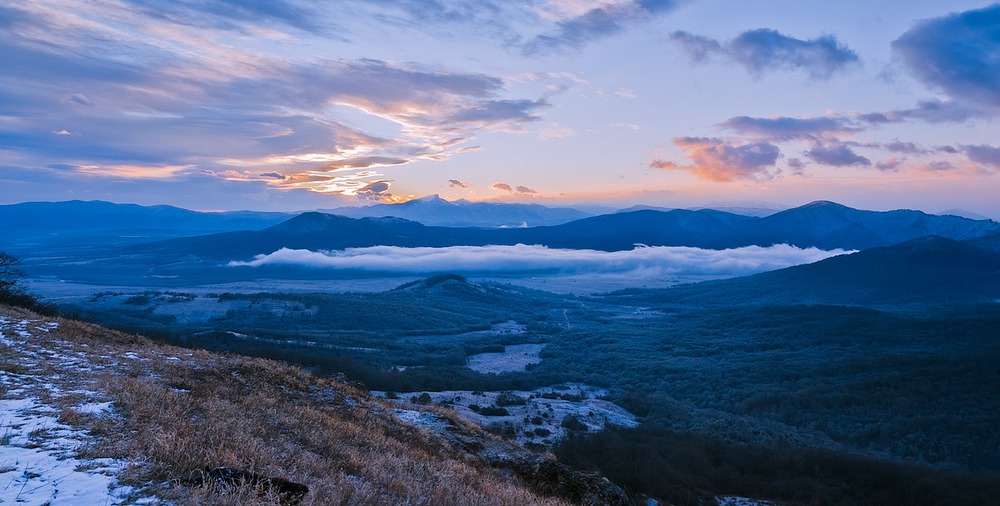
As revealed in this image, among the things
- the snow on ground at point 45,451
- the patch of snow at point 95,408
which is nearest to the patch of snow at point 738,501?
the patch of snow at point 95,408

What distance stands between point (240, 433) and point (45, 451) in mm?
2217

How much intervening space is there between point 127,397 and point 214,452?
3.71 meters

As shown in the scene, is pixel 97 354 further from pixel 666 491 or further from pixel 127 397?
pixel 666 491

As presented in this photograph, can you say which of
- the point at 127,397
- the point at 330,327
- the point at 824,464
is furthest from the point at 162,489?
the point at 330,327

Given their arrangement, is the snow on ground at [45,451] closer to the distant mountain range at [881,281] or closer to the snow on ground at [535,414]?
the snow on ground at [535,414]

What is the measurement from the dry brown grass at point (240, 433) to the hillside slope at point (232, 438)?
0.03 m

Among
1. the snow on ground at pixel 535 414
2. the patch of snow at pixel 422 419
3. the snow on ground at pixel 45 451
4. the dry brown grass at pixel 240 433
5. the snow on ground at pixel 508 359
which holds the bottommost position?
the snow on ground at pixel 508 359

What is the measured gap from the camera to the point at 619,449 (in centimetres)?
2059

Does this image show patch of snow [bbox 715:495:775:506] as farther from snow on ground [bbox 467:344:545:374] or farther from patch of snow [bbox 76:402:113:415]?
snow on ground [bbox 467:344:545:374]

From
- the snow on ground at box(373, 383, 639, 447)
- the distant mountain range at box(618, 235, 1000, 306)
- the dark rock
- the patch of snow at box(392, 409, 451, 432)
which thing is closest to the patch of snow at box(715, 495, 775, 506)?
the snow on ground at box(373, 383, 639, 447)

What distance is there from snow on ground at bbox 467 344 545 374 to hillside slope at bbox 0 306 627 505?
1686 inches

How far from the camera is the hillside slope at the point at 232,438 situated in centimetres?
554

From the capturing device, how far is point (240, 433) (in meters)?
7.80

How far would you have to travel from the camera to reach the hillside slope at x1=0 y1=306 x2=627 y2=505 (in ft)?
18.2
